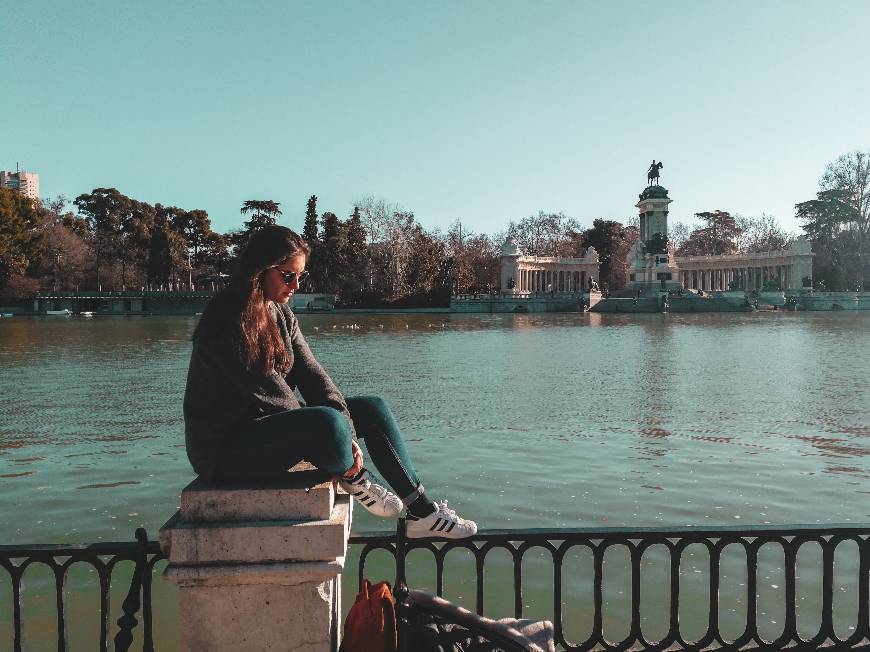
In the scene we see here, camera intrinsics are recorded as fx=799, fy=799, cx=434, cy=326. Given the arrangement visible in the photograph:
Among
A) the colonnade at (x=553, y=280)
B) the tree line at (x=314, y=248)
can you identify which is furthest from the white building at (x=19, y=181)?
the colonnade at (x=553, y=280)

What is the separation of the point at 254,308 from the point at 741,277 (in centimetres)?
9377

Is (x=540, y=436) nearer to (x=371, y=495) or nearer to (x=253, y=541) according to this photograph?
(x=371, y=495)

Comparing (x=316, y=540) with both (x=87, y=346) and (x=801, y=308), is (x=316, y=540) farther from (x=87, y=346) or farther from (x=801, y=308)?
(x=801, y=308)

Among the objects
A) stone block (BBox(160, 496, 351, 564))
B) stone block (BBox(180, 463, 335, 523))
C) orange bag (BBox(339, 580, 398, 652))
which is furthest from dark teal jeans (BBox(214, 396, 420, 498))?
orange bag (BBox(339, 580, 398, 652))

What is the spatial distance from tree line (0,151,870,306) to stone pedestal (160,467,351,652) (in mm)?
73064

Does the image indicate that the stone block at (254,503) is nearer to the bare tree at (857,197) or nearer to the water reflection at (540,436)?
the water reflection at (540,436)

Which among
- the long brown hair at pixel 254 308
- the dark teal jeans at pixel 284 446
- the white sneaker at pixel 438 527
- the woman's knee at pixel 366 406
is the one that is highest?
the long brown hair at pixel 254 308

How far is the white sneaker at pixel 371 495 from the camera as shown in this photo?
3.17 meters

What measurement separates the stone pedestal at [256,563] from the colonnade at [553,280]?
3443 inches

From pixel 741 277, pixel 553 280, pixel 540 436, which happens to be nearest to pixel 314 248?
pixel 553 280

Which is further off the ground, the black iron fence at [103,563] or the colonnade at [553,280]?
the colonnade at [553,280]

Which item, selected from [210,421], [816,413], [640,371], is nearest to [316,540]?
[210,421]

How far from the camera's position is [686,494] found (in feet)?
26.2

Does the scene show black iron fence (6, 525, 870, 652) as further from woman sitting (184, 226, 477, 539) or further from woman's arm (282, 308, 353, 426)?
woman's arm (282, 308, 353, 426)
